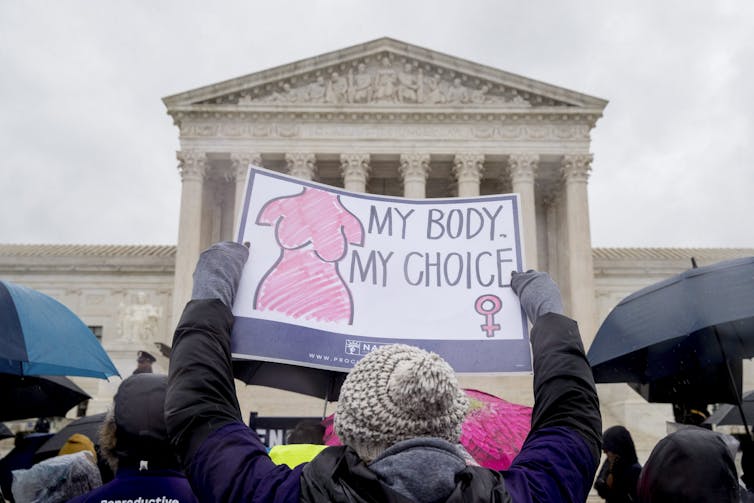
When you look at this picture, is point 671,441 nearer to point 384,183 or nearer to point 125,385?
point 125,385

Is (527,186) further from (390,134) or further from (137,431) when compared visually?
(137,431)

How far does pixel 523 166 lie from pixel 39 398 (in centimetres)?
2992

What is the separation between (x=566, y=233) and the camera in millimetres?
36656

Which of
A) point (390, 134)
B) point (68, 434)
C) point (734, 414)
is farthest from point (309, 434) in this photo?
point (390, 134)

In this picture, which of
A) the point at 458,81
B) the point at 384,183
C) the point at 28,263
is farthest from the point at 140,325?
the point at 458,81

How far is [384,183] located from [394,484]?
39043mm

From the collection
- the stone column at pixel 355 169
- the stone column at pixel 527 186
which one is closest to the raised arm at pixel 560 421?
the stone column at pixel 527 186

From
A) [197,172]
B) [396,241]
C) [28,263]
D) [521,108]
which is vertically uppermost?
[521,108]

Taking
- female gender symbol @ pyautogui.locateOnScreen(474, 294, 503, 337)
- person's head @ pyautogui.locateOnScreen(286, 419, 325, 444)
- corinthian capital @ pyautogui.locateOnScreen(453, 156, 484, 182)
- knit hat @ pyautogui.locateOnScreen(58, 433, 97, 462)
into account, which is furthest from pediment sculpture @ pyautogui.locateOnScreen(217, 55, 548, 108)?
female gender symbol @ pyautogui.locateOnScreen(474, 294, 503, 337)

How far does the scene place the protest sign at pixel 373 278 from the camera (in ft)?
12.5

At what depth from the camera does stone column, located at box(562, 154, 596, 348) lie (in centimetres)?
3447

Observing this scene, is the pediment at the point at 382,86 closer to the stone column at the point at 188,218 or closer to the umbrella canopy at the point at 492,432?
the stone column at the point at 188,218

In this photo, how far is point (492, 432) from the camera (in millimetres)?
3734

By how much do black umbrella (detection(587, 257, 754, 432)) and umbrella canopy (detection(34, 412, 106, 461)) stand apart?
454 centimetres
